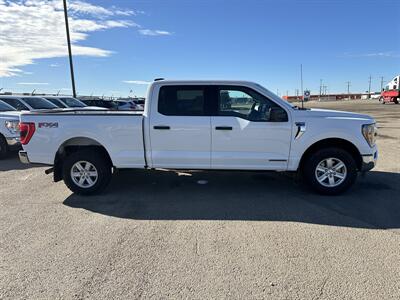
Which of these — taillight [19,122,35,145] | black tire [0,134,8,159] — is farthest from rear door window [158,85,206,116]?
black tire [0,134,8,159]

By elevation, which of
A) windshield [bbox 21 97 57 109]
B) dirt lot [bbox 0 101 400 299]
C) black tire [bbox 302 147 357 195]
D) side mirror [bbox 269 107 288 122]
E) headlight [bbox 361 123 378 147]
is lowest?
dirt lot [bbox 0 101 400 299]

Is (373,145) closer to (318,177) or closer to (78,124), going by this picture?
(318,177)

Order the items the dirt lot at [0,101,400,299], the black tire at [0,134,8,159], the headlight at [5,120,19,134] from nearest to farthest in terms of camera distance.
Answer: the dirt lot at [0,101,400,299], the headlight at [5,120,19,134], the black tire at [0,134,8,159]

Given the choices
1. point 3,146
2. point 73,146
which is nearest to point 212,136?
point 73,146

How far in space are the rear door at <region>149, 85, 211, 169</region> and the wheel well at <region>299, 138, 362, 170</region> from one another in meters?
1.69

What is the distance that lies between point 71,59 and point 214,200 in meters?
19.1

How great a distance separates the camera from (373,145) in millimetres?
5453

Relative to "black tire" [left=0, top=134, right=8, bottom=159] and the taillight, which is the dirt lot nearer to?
the taillight

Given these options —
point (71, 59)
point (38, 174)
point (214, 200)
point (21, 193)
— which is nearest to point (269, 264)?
point (214, 200)

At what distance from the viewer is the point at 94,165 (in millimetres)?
5527

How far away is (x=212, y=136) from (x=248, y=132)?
601mm

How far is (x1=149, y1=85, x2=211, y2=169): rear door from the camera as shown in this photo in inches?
211

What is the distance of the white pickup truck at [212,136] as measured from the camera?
17.5 ft

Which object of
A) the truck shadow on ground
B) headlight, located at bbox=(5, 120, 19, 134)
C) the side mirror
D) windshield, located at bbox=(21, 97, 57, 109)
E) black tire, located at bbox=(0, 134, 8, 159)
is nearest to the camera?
the truck shadow on ground
